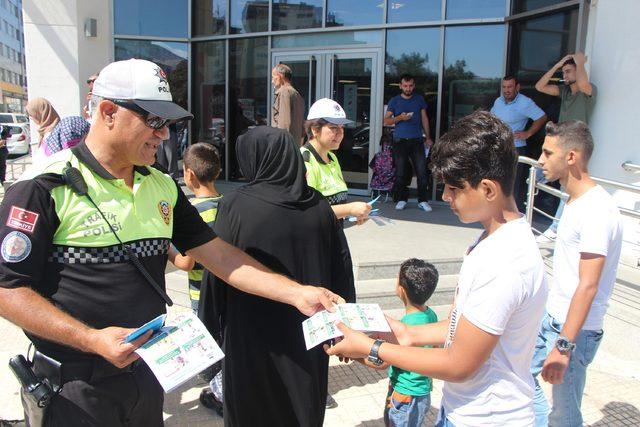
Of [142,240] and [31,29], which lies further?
[31,29]

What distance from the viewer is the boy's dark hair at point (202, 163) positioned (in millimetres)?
3674

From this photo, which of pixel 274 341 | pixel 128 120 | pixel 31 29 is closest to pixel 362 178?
pixel 31 29

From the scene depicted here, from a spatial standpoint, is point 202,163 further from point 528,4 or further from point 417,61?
point 528,4

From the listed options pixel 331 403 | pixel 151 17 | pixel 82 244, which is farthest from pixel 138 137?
pixel 151 17

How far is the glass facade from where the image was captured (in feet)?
27.9

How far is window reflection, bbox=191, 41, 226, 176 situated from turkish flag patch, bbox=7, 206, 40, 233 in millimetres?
10024

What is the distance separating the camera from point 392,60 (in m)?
9.40

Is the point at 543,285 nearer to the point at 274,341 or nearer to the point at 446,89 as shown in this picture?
the point at 274,341

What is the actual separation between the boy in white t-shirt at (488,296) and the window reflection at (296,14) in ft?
29.2

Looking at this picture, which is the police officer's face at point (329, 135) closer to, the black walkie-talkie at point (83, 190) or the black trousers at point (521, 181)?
the black walkie-talkie at point (83, 190)

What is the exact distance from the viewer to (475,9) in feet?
28.9

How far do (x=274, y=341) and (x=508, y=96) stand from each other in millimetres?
6163

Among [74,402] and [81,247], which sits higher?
[81,247]

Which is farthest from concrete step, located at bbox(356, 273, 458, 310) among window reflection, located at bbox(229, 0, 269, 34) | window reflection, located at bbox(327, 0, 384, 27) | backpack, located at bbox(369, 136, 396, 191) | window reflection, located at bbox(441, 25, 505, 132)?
window reflection, located at bbox(229, 0, 269, 34)
